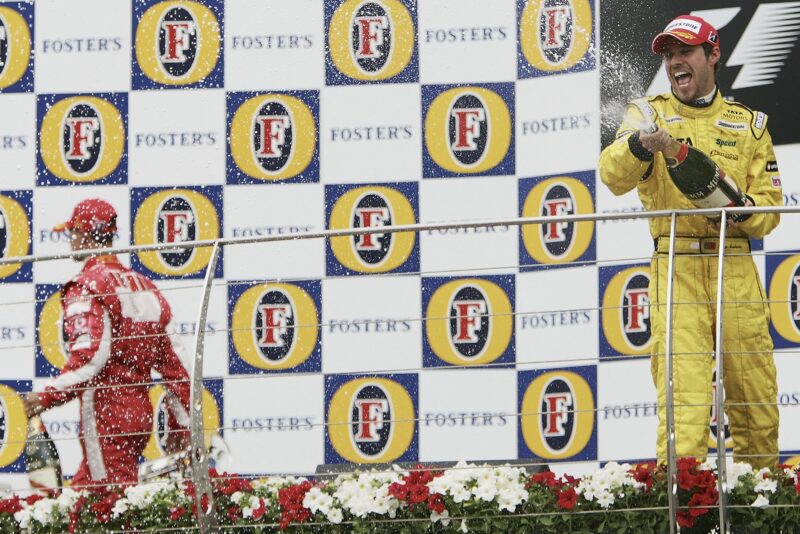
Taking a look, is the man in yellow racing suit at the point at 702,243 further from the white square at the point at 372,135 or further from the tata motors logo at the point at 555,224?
the white square at the point at 372,135

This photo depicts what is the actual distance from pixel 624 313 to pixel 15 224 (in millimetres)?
2573

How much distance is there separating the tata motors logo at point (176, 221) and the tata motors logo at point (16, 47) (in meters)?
0.70

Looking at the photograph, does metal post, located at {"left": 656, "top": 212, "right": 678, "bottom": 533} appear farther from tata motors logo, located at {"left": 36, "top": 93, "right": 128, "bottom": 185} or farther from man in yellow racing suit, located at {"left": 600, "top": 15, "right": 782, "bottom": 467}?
tata motors logo, located at {"left": 36, "top": 93, "right": 128, "bottom": 185}

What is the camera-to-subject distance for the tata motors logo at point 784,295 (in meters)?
5.56

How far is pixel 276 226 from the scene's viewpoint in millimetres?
6086

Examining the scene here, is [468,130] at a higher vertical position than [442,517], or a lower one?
higher

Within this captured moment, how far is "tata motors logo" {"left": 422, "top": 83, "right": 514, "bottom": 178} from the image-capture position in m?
5.94

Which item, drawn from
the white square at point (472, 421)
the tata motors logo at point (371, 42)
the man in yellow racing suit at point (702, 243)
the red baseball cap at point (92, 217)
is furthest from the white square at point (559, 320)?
the red baseball cap at point (92, 217)

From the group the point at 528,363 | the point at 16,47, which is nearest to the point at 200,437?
the point at 528,363

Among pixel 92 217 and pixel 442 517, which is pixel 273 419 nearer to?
pixel 92 217

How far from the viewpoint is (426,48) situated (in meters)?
6.04

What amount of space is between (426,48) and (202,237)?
3.97ft

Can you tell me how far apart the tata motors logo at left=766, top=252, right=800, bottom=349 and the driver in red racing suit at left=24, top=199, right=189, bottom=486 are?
87.0 inches

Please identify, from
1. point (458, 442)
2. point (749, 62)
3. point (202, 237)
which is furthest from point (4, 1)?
point (749, 62)
